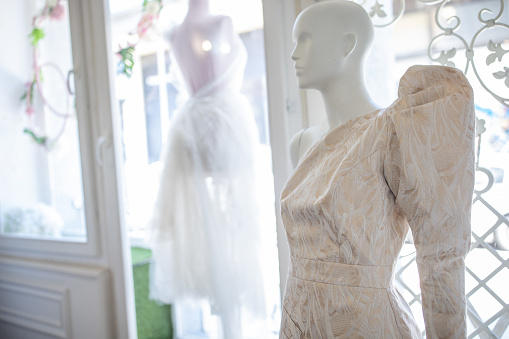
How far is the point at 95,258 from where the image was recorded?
1.96 metres

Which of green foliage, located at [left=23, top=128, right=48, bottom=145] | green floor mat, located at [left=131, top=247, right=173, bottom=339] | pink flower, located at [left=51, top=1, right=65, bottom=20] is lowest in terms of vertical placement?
green floor mat, located at [left=131, top=247, right=173, bottom=339]

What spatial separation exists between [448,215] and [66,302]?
1.83m

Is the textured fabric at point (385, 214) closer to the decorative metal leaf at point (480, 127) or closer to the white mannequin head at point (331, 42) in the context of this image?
the white mannequin head at point (331, 42)

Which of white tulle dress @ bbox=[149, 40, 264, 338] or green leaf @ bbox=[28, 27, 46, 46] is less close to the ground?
green leaf @ bbox=[28, 27, 46, 46]

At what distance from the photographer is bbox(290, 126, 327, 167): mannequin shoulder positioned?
99cm

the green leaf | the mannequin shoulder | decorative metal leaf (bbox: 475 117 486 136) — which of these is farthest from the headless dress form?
the green leaf

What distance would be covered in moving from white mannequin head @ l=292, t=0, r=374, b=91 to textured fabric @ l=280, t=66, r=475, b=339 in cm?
11

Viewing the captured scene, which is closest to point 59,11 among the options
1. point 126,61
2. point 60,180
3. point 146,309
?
point 126,61

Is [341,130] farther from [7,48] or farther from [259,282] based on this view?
[7,48]

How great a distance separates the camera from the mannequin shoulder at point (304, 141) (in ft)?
3.24

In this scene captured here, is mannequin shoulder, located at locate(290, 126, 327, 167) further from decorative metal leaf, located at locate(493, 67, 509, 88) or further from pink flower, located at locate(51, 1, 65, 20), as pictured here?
pink flower, located at locate(51, 1, 65, 20)

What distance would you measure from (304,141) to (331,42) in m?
0.25

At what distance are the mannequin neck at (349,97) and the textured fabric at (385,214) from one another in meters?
0.03

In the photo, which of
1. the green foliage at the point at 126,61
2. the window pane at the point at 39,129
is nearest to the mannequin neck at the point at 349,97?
the green foliage at the point at 126,61
